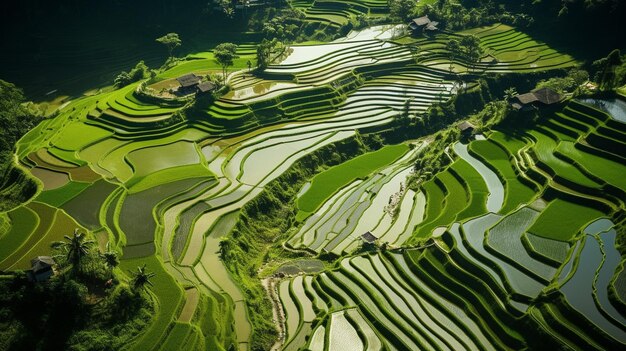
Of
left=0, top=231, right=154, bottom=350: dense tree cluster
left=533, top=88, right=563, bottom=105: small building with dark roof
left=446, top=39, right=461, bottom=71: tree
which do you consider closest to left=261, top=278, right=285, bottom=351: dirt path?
left=0, top=231, right=154, bottom=350: dense tree cluster

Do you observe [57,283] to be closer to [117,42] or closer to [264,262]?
[264,262]

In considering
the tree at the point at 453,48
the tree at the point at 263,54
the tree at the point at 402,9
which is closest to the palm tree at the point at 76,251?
the tree at the point at 263,54

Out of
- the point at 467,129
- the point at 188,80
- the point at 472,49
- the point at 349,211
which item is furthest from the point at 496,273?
the point at 188,80

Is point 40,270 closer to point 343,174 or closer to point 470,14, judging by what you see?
point 343,174

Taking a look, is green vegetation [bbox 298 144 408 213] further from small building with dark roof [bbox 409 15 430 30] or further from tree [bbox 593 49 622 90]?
small building with dark roof [bbox 409 15 430 30]

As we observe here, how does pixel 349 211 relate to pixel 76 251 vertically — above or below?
below

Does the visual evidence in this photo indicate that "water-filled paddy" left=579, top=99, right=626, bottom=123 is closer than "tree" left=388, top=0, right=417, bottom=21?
Yes
